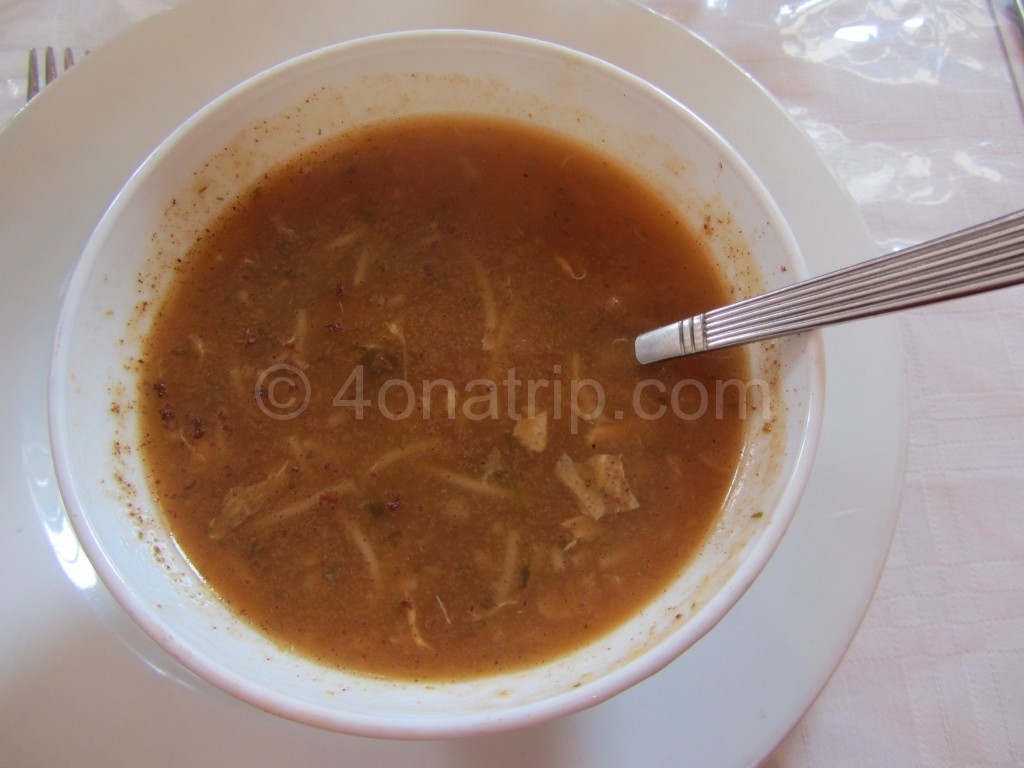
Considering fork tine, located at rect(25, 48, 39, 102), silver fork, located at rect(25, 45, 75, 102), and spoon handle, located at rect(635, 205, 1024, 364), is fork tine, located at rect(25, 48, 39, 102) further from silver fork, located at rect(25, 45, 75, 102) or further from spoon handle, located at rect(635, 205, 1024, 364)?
spoon handle, located at rect(635, 205, 1024, 364)

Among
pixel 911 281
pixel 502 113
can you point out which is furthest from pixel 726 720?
pixel 502 113

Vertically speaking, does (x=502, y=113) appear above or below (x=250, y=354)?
above

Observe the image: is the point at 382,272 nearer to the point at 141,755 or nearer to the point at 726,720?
the point at 141,755

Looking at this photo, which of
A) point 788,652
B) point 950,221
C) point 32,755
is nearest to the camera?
point 32,755

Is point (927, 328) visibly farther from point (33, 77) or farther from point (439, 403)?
point (33, 77)

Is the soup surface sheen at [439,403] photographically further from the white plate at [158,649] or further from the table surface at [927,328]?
the table surface at [927,328]

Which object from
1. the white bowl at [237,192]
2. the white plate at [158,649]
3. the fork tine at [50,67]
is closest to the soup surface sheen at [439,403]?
the white bowl at [237,192]
